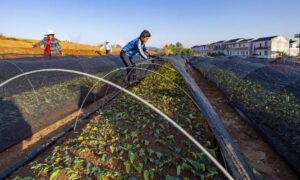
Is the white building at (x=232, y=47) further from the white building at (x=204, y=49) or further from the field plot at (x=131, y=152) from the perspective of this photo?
the field plot at (x=131, y=152)

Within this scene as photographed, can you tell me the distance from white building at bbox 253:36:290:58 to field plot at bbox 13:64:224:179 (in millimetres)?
59168

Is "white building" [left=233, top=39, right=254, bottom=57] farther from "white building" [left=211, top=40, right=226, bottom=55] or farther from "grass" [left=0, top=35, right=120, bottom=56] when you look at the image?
"grass" [left=0, top=35, right=120, bottom=56]

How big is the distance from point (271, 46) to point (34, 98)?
2436 inches

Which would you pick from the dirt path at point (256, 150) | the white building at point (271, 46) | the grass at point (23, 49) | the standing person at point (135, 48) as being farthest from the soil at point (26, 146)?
the white building at point (271, 46)

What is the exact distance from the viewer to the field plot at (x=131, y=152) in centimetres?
316

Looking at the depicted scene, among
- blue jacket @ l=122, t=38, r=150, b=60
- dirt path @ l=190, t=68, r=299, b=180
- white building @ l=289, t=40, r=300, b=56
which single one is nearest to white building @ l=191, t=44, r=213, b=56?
white building @ l=289, t=40, r=300, b=56

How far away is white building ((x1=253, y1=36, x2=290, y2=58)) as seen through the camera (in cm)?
5712

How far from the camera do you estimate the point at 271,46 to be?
57.1 meters

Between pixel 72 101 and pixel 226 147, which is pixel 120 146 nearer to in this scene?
pixel 226 147

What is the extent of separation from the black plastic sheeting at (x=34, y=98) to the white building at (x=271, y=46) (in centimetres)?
5826

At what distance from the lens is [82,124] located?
18.0 feet

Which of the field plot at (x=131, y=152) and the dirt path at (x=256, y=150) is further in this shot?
the dirt path at (x=256, y=150)

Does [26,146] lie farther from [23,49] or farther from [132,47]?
[23,49]

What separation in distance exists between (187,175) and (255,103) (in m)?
3.17
